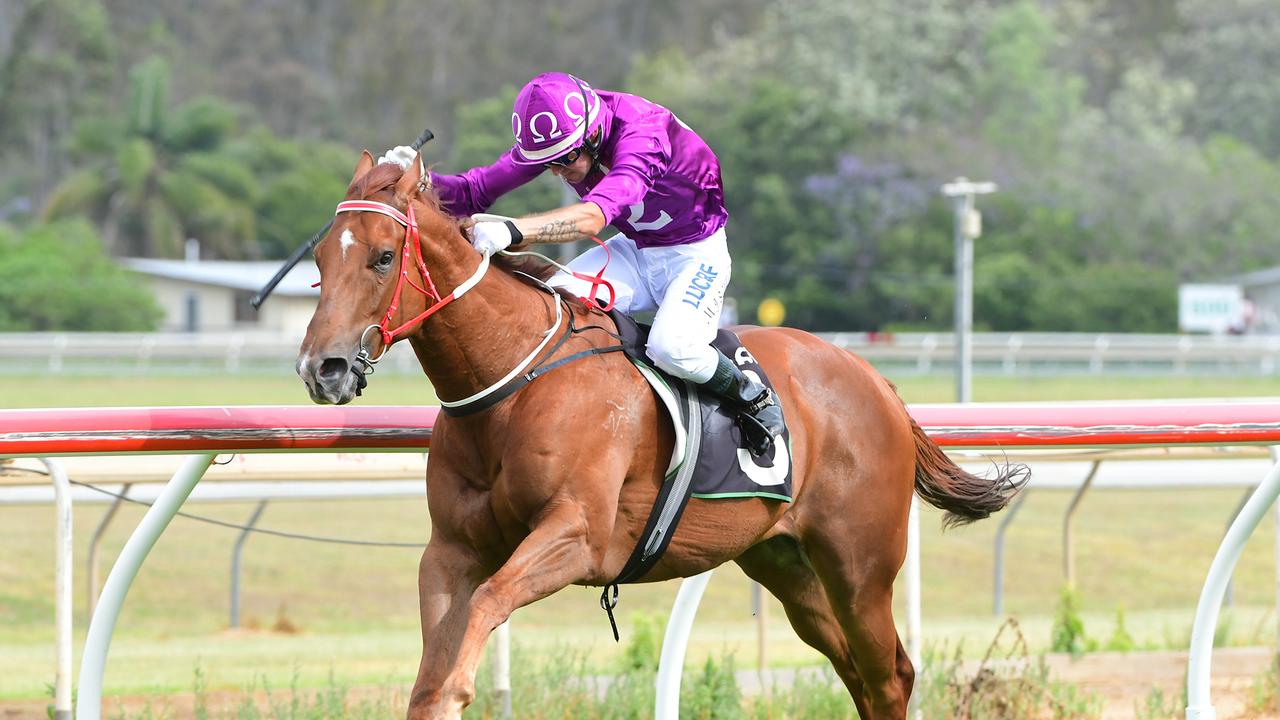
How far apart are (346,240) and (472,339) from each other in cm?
40

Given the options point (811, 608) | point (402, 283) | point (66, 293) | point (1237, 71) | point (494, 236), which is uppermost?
point (1237, 71)

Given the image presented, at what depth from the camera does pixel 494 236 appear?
12.1 ft

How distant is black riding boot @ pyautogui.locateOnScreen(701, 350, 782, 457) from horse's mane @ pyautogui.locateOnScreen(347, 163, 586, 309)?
411mm

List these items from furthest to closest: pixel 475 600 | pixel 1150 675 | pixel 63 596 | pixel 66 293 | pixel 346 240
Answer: pixel 66 293 < pixel 1150 675 < pixel 63 596 < pixel 346 240 < pixel 475 600

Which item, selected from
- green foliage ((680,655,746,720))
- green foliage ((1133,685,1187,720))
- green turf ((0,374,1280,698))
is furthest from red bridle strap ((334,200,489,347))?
green foliage ((1133,685,1187,720))

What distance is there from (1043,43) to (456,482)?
188ft

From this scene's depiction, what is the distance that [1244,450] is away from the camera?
6.13 metres

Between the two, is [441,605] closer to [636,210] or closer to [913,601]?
[636,210]

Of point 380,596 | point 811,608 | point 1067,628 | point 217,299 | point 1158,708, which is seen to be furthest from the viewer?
point 217,299

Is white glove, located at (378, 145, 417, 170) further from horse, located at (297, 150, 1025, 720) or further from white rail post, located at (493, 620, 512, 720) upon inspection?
white rail post, located at (493, 620, 512, 720)

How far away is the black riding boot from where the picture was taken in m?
4.00

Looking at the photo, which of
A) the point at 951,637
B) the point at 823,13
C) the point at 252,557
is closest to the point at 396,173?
the point at 951,637

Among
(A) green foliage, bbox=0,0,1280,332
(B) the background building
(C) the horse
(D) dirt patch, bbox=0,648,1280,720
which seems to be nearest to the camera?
(C) the horse

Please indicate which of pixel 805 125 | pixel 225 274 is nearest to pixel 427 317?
pixel 805 125
